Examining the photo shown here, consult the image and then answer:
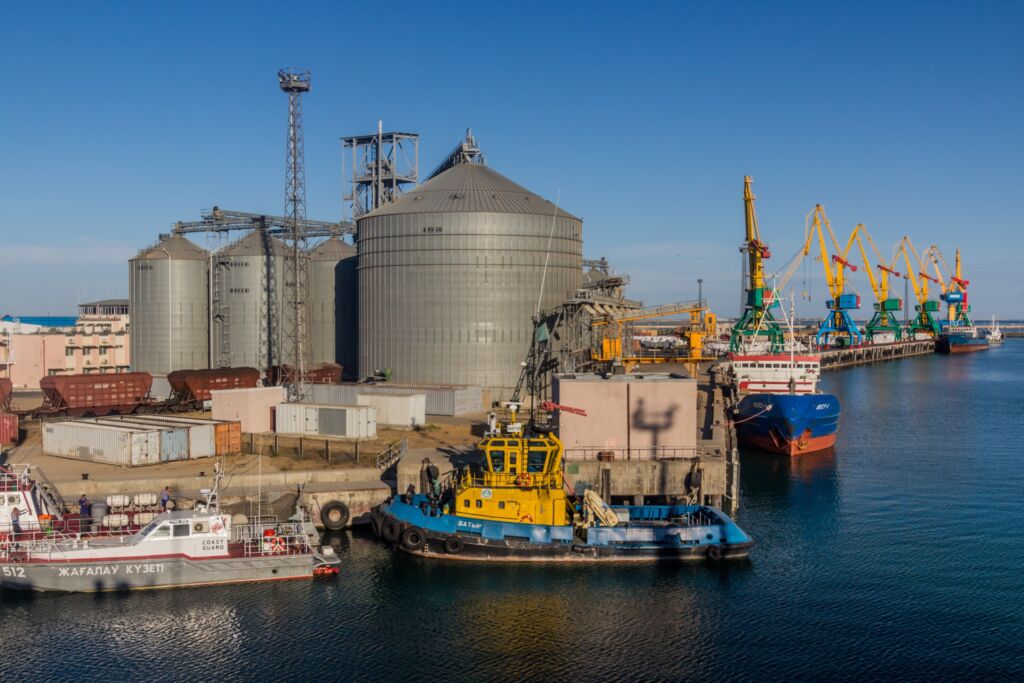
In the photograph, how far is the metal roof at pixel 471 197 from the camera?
7162cm

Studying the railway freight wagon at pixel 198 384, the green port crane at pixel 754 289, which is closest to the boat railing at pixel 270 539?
the railway freight wagon at pixel 198 384

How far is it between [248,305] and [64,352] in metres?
22.1

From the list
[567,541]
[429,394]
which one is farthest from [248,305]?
[567,541]

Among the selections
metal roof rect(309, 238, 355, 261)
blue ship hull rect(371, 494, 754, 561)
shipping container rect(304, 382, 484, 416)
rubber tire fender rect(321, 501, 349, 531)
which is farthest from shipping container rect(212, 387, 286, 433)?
metal roof rect(309, 238, 355, 261)

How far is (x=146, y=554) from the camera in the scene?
34031 mm

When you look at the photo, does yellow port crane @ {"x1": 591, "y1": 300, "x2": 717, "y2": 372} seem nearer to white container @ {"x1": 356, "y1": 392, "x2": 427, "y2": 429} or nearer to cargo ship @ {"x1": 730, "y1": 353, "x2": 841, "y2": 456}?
cargo ship @ {"x1": 730, "y1": 353, "x2": 841, "y2": 456}

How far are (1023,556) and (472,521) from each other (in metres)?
22.7

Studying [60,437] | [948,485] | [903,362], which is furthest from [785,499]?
[903,362]

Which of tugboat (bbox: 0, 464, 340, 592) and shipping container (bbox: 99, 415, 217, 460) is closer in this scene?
tugboat (bbox: 0, 464, 340, 592)

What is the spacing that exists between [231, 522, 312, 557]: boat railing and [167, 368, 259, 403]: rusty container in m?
33.6

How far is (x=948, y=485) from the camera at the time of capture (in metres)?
52.2

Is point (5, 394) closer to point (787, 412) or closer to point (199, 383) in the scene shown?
point (199, 383)

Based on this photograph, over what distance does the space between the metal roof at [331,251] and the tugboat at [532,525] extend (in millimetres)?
51110

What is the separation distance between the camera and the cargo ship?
209 ft
